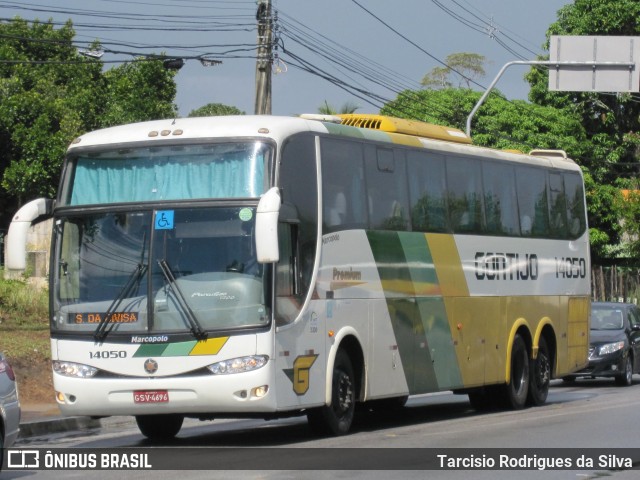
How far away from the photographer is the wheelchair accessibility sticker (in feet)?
45.5

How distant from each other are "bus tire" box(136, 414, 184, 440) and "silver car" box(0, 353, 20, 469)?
3.90m

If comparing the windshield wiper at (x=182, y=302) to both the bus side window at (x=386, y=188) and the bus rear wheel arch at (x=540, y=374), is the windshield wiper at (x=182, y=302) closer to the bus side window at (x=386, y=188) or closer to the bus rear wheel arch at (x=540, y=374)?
the bus side window at (x=386, y=188)

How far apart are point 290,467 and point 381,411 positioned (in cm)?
836

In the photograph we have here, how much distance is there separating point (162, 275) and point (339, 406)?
288cm

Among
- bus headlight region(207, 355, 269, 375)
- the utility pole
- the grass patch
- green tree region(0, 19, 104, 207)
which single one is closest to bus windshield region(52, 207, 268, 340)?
bus headlight region(207, 355, 269, 375)

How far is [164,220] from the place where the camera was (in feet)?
45.6

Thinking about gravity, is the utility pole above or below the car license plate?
above

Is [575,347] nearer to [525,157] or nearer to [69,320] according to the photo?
[525,157]

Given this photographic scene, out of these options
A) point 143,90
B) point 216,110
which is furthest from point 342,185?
point 216,110

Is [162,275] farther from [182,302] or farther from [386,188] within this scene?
[386,188]

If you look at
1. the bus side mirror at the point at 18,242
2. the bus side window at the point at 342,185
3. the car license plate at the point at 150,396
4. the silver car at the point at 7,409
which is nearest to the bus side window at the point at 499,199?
the bus side window at the point at 342,185

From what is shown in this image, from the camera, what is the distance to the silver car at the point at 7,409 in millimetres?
11492

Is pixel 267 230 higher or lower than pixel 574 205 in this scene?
lower

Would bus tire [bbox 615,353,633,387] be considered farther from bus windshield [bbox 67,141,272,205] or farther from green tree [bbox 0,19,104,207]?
green tree [bbox 0,19,104,207]
